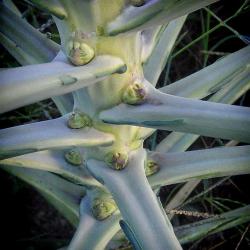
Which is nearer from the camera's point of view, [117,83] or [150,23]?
[150,23]

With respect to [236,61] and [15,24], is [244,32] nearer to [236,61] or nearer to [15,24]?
[236,61]

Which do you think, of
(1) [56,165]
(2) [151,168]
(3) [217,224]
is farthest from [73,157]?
(3) [217,224]

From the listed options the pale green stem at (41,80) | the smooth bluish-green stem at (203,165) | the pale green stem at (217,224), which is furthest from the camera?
the pale green stem at (217,224)

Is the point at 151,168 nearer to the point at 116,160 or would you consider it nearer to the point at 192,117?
the point at 116,160

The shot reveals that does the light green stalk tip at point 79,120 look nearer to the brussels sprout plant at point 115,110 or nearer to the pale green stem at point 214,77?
the brussels sprout plant at point 115,110

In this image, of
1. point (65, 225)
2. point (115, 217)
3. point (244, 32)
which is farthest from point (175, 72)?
point (115, 217)

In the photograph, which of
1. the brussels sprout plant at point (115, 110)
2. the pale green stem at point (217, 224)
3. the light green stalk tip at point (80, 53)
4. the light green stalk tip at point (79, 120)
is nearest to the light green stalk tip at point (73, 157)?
the brussels sprout plant at point (115, 110)
